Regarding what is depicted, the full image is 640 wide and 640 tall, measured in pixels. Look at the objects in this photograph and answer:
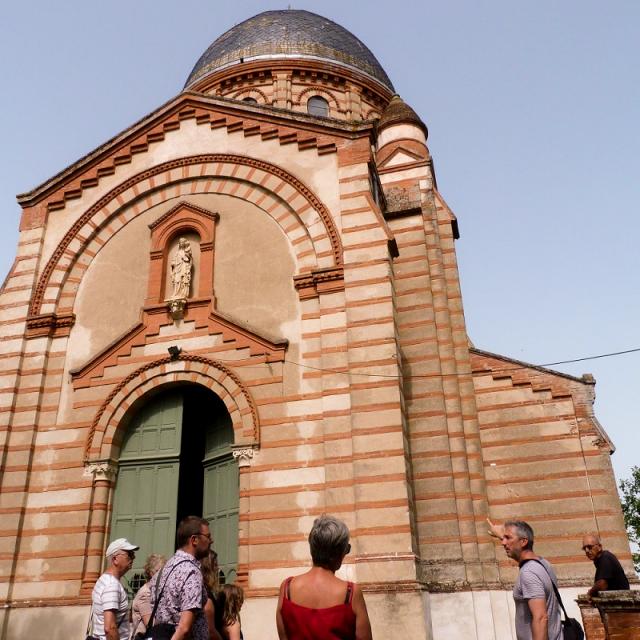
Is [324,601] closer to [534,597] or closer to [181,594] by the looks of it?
[181,594]

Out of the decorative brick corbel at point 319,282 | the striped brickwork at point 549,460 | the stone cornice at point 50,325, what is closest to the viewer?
the decorative brick corbel at point 319,282

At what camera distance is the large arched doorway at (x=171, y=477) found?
12180 mm

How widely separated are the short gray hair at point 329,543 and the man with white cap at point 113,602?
294 centimetres

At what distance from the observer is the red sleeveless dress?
3668mm

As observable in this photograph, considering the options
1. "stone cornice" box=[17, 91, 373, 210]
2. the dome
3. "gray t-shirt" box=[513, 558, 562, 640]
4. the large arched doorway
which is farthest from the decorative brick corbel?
the dome

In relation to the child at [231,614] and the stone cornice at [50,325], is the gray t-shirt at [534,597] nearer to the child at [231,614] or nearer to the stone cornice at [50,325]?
the child at [231,614]

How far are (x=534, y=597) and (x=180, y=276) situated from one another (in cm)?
1073

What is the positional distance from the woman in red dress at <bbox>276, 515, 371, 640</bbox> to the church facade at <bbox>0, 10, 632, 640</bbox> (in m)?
6.74

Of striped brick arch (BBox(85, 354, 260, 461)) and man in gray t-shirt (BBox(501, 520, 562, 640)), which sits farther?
striped brick arch (BBox(85, 354, 260, 461))

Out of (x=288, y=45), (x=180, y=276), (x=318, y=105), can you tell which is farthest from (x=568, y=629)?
(x=288, y=45)

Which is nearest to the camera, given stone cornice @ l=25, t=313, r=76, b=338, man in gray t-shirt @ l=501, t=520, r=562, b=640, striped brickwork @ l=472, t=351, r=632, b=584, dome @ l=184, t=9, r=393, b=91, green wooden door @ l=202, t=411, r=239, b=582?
man in gray t-shirt @ l=501, t=520, r=562, b=640

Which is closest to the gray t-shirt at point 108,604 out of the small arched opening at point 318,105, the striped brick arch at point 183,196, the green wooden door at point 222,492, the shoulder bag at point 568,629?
the shoulder bag at point 568,629

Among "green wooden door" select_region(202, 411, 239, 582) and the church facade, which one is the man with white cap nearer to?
the church facade

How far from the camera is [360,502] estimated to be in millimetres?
10695
